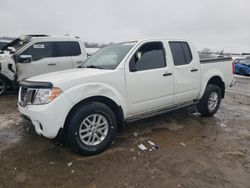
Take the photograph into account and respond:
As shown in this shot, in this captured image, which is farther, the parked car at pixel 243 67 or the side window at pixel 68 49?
the parked car at pixel 243 67

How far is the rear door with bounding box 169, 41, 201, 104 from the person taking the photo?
452 centimetres

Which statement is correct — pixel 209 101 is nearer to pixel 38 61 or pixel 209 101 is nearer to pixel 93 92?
pixel 93 92

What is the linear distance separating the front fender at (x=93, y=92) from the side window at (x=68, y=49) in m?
5.05

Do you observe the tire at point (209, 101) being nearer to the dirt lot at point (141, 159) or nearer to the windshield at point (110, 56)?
the dirt lot at point (141, 159)

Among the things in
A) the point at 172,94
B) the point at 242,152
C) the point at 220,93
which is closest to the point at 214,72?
the point at 220,93

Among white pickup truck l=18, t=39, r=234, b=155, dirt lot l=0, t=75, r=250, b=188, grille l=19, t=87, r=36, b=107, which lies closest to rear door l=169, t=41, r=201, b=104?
white pickup truck l=18, t=39, r=234, b=155

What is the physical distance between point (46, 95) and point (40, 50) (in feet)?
16.8

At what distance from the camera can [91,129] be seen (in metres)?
3.39

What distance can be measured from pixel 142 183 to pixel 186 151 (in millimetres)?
1188

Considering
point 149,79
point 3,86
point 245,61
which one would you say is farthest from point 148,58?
point 245,61

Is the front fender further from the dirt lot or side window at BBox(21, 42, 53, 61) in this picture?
side window at BBox(21, 42, 53, 61)

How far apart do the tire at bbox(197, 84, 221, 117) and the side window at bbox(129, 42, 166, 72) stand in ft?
5.18

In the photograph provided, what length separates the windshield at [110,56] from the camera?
12.8 feet

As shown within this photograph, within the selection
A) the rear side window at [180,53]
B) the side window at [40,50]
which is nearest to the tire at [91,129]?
the rear side window at [180,53]
